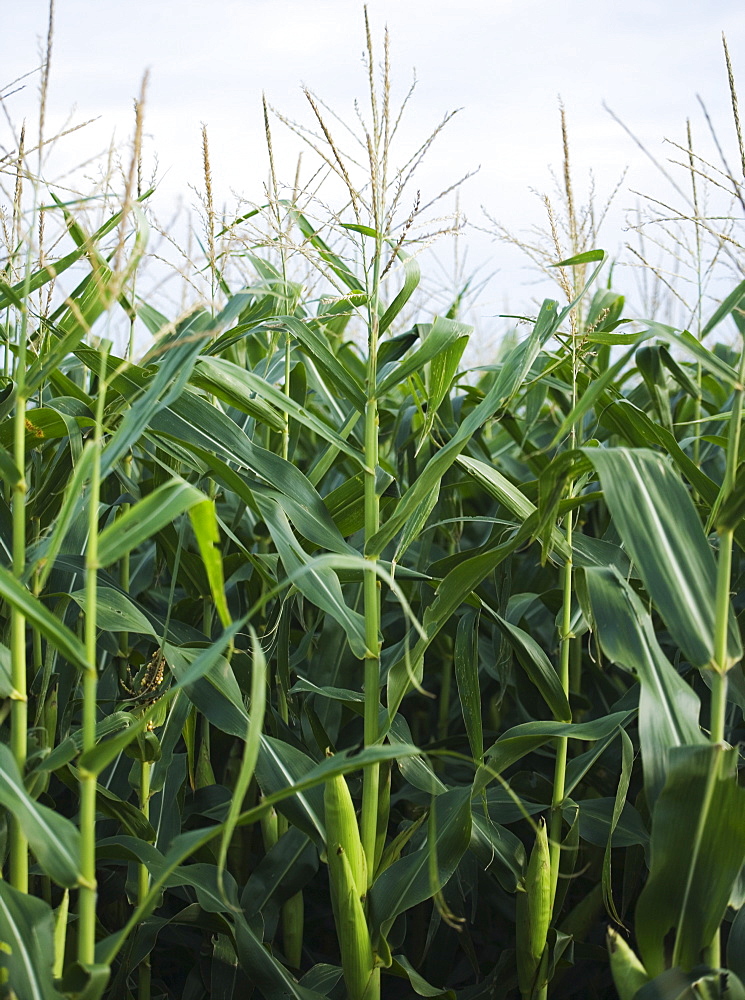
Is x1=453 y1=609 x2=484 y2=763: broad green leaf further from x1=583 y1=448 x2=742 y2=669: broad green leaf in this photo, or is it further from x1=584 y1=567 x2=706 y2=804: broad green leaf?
x1=583 y1=448 x2=742 y2=669: broad green leaf

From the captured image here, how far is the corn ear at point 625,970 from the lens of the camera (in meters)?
1.10

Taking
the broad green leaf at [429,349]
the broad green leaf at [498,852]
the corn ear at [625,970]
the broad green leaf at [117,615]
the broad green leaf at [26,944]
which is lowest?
the broad green leaf at [498,852]

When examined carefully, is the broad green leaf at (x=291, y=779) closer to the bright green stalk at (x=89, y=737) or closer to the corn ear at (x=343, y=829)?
the corn ear at (x=343, y=829)

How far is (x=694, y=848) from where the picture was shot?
1.07 meters

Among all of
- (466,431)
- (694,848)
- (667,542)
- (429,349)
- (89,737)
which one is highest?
(429,349)

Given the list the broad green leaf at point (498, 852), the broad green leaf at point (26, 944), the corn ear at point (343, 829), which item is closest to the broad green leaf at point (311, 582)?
the corn ear at point (343, 829)

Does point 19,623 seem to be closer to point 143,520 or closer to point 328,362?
point 143,520

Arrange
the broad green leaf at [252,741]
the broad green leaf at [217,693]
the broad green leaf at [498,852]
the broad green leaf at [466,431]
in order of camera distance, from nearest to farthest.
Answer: the broad green leaf at [252,741], the broad green leaf at [466,431], the broad green leaf at [217,693], the broad green leaf at [498,852]

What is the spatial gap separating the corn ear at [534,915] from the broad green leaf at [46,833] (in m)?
0.72

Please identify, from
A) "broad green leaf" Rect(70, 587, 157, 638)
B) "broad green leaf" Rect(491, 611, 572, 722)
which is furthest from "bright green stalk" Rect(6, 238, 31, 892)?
"broad green leaf" Rect(491, 611, 572, 722)

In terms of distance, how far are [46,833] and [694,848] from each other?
0.81 meters

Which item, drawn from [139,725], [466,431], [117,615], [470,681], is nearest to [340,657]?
[470,681]

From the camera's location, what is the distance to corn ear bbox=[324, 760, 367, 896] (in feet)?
4.13

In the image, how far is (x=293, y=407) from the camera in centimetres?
132
